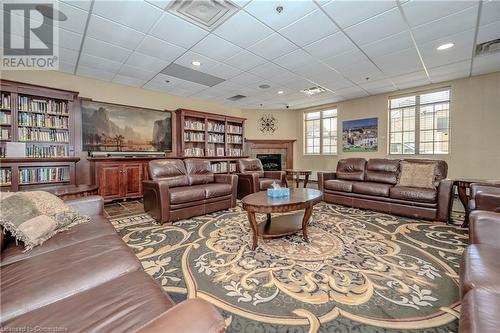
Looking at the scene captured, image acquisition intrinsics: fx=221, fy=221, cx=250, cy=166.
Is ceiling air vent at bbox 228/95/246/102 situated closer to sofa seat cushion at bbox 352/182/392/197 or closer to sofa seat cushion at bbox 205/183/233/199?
sofa seat cushion at bbox 205/183/233/199

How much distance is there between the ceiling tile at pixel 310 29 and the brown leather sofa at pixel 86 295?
3.01 m

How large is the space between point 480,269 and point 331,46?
3176 mm

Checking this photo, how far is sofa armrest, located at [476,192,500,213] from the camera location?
2.16 meters

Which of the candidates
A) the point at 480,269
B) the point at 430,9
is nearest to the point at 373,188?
the point at 430,9

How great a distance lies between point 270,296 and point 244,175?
10.3ft

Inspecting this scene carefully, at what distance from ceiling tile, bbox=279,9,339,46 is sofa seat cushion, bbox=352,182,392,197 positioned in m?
2.52

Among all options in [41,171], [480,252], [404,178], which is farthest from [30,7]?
[404,178]

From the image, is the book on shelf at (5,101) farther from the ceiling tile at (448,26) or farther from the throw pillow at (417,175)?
the throw pillow at (417,175)

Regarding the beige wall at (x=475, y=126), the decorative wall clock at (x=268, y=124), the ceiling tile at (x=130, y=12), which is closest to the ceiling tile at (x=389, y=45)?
the beige wall at (x=475, y=126)

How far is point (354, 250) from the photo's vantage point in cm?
231

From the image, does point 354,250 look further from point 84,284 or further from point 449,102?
point 449,102

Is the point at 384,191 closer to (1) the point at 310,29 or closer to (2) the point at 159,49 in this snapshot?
(1) the point at 310,29

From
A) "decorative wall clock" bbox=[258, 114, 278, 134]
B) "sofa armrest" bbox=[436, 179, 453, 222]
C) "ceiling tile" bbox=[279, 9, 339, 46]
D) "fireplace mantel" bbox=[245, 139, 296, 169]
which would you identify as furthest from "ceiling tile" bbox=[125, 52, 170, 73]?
"sofa armrest" bbox=[436, 179, 453, 222]

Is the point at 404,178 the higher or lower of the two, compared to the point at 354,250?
higher
